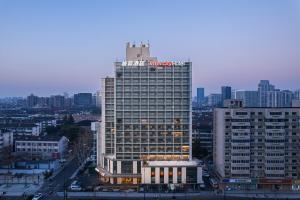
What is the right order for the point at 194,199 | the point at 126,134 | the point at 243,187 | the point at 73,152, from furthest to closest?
the point at 73,152, the point at 126,134, the point at 243,187, the point at 194,199

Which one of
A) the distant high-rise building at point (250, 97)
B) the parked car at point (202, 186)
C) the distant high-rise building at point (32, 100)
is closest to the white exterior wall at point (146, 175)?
the parked car at point (202, 186)

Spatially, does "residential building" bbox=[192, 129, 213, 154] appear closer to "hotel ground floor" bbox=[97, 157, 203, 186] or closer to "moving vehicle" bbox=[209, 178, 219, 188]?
"moving vehicle" bbox=[209, 178, 219, 188]

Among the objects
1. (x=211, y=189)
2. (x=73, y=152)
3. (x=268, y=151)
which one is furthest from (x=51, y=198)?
(x=73, y=152)

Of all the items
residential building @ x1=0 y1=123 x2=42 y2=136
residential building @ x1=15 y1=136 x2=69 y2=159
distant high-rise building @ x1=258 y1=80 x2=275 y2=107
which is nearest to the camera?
residential building @ x1=15 y1=136 x2=69 y2=159

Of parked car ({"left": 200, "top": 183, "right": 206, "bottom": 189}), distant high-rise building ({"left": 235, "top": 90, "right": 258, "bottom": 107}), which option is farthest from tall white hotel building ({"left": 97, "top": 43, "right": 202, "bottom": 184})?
distant high-rise building ({"left": 235, "top": 90, "right": 258, "bottom": 107})

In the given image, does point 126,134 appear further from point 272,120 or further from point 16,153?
point 16,153

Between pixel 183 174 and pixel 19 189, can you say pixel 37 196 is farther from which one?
pixel 183 174
